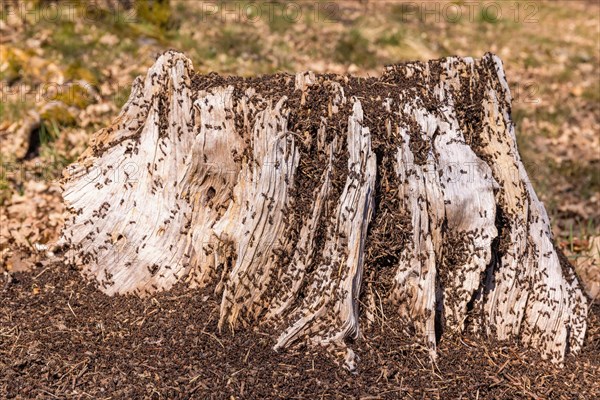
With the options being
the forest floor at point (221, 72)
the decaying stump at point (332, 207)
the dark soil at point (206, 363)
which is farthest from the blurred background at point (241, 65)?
the dark soil at point (206, 363)

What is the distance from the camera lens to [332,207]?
3861mm

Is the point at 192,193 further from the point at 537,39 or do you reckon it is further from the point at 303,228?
the point at 537,39

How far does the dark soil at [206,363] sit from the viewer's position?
353cm

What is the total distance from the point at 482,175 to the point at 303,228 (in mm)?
1205

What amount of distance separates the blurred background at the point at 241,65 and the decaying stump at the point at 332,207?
1.26 meters

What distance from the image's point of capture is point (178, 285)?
413cm

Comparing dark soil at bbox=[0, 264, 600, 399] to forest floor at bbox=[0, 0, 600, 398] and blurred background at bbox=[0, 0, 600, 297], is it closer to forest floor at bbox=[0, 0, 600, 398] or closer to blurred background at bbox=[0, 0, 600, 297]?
forest floor at bbox=[0, 0, 600, 398]

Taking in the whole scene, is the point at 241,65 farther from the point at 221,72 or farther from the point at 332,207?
the point at 332,207

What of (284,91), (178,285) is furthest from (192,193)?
(284,91)

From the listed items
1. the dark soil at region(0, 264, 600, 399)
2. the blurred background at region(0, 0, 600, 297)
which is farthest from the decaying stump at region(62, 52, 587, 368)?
the blurred background at region(0, 0, 600, 297)

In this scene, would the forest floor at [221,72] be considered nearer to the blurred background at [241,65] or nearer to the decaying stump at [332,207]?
the blurred background at [241,65]

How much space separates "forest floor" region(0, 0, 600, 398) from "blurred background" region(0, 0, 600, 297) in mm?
29

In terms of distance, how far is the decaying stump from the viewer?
3.81 m

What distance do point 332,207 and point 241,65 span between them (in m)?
6.11
